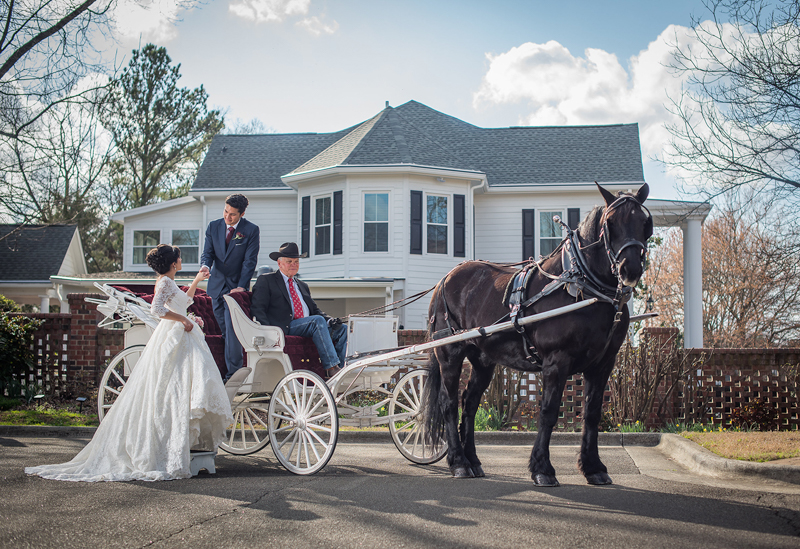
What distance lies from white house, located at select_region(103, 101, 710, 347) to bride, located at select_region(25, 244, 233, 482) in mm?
11290

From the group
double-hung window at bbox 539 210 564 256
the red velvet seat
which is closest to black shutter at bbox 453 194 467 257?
double-hung window at bbox 539 210 564 256

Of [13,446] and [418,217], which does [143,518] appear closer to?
[13,446]

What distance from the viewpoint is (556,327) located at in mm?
5789

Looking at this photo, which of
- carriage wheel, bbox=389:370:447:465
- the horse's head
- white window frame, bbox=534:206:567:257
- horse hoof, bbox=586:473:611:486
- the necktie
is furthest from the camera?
white window frame, bbox=534:206:567:257

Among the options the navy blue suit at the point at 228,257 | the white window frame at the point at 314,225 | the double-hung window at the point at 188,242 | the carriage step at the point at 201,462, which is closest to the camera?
the carriage step at the point at 201,462

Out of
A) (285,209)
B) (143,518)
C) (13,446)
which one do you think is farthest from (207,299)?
(285,209)

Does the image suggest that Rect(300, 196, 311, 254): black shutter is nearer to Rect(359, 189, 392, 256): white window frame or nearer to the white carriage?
Rect(359, 189, 392, 256): white window frame

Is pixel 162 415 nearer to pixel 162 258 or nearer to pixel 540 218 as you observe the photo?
pixel 162 258

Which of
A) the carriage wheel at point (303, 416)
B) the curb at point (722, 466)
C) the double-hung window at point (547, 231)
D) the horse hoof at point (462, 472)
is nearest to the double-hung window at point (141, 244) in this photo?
the double-hung window at point (547, 231)

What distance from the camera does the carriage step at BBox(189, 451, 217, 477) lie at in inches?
254

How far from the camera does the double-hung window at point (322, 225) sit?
20000mm

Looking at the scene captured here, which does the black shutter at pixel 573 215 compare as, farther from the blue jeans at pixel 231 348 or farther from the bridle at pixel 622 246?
the bridle at pixel 622 246

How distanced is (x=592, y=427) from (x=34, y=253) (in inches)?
1159

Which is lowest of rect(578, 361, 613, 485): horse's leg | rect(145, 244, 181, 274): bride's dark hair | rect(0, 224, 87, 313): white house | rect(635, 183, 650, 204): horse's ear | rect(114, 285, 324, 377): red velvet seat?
rect(578, 361, 613, 485): horse's leg
